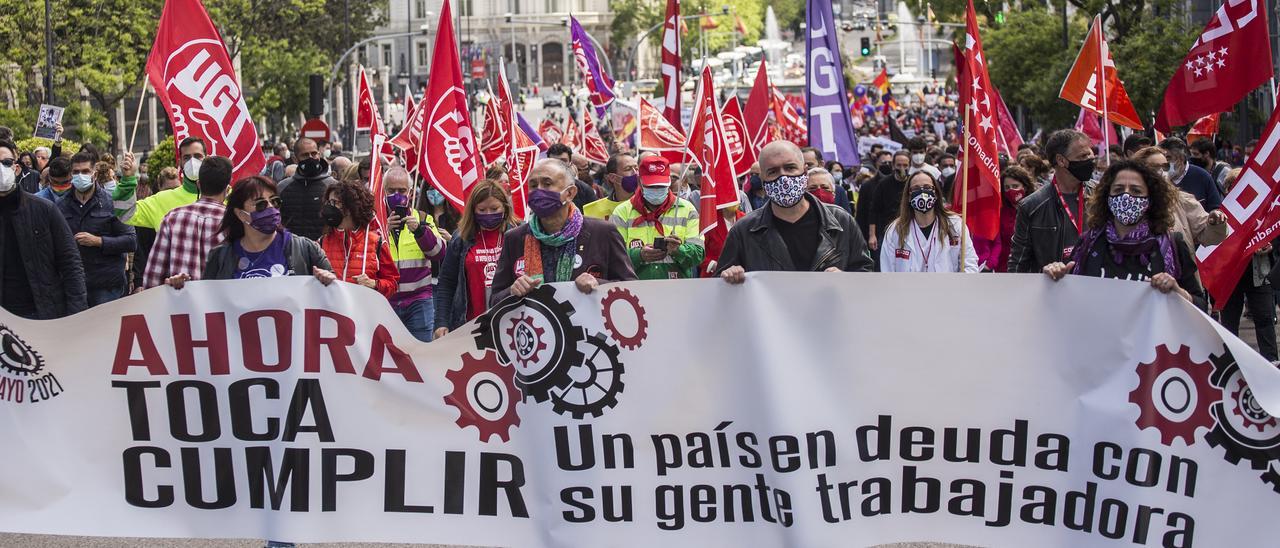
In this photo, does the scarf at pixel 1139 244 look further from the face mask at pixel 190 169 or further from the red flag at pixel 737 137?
the face mask at pixel 190 169

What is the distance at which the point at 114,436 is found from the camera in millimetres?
6379

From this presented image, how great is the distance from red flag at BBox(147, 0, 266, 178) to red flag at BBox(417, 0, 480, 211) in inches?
37.4

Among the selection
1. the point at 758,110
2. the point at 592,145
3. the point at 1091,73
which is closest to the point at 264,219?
the point at 1091,73

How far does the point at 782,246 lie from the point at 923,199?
2528 mm

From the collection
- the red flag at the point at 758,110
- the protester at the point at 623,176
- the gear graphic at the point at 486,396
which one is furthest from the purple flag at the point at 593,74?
the gear graphic at the point at 486,396

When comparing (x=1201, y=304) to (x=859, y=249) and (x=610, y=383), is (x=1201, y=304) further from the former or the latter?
(x=610, y=383)

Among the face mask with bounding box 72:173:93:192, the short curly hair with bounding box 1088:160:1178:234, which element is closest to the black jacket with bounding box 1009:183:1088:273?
the short curly hair with bounding box 1088:160:1178:234

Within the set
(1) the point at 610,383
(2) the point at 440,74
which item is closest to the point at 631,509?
(1) the point at 610,383

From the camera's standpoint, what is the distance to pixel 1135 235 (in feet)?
22.5

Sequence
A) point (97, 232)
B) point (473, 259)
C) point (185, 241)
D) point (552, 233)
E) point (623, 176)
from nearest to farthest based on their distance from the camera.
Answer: point (552, 233) → point (473, 259) → point (185, 241) → point (97, 232) → point (623, 176)

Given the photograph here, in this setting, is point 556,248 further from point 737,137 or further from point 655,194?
point 737,137

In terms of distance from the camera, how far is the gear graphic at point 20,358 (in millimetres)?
6480

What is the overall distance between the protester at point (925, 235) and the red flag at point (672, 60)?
11.2ft

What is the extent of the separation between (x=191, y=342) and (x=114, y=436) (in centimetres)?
45
